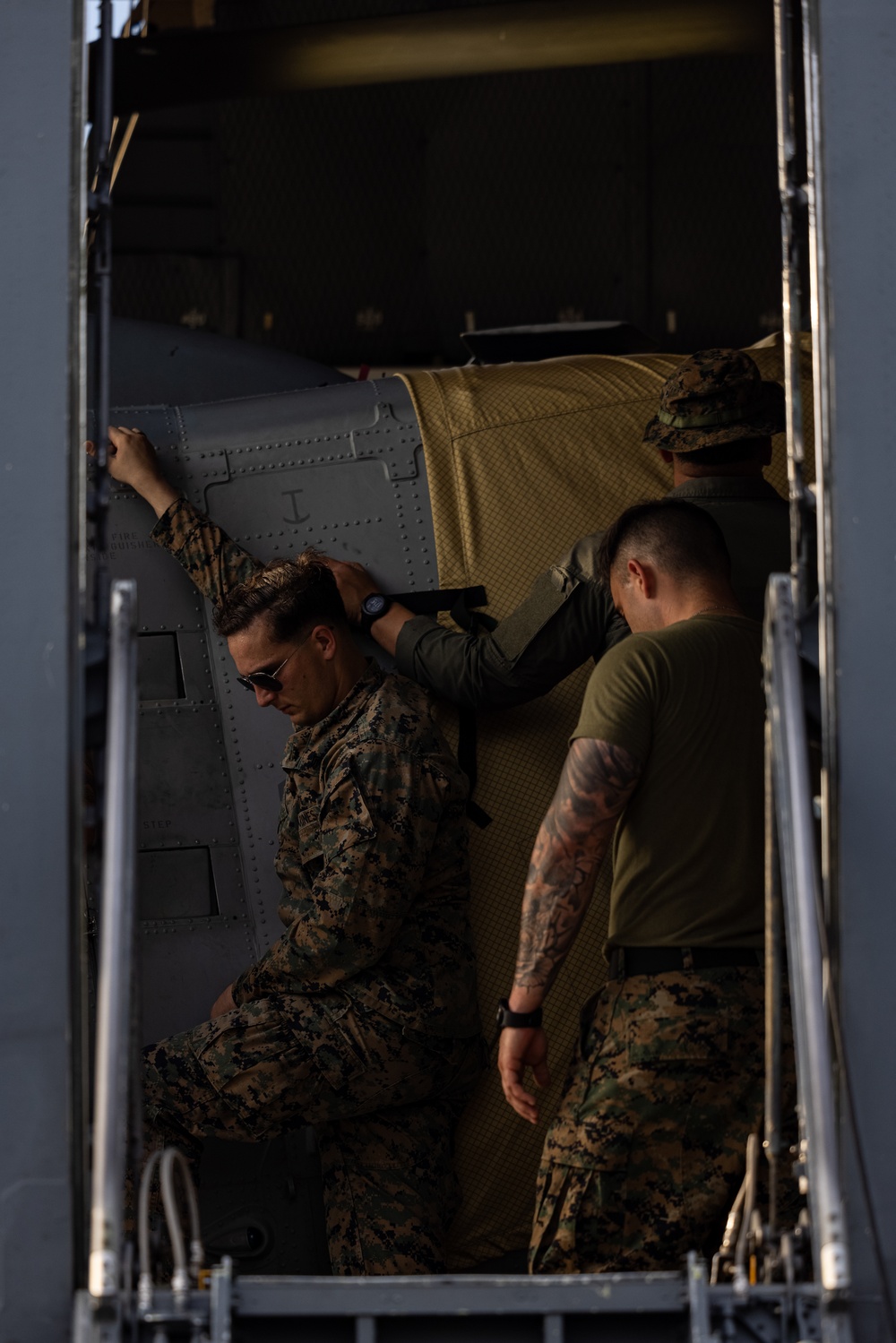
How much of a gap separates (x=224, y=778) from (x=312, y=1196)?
1235 mm

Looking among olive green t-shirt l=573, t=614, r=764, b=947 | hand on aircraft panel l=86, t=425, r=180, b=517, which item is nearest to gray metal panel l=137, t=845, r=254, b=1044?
hand on aircraft panel l=86, t=425, r=180, b=517

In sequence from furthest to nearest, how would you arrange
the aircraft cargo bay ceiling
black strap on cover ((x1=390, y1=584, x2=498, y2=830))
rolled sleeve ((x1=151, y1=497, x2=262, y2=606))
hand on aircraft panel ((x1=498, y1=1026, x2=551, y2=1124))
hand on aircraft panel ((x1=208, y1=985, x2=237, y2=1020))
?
the aircraft cargo bay ceiling < rolled sleeve ((x1=151, y1=497, x2=262, y2=606)) < black strap on cover ((x1=390, y1=584, x2=498, y2=830)) < hand on aircraft panel ((x1=208, y1=985, x2=237, y2=1020)) < hand on aircraft panel ((x1=498, y1=1026, x2=551, y2=1124))

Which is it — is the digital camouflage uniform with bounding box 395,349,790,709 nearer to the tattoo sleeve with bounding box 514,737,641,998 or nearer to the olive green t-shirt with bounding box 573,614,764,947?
the olive green t-shirt with bounding box 573,614,764,947

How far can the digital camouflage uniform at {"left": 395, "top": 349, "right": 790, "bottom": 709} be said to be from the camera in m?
4.06

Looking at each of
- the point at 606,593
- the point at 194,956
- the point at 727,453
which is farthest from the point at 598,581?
the point at 194,956

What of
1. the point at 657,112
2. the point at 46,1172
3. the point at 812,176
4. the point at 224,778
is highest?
the point at 657,112

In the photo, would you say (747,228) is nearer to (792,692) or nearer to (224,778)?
(224,778)

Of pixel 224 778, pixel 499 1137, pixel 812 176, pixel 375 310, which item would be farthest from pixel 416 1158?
pixel 375 310

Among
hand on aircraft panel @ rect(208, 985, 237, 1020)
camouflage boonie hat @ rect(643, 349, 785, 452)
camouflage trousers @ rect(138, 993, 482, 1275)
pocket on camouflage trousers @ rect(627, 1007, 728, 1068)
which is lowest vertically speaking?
camouflage trousers @ rect(138, 993, 482, 1275)

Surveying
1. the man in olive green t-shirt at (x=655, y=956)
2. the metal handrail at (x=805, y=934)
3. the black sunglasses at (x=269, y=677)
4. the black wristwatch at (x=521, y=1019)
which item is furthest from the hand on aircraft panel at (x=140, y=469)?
the metal handrail at (x=805, y=934)

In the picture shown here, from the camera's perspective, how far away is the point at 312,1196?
4.18 metres

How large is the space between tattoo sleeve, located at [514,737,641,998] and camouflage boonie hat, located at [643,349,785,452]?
145cm

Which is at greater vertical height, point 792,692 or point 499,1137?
point 792,692

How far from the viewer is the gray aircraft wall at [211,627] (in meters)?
4.49
